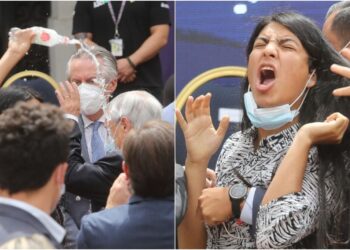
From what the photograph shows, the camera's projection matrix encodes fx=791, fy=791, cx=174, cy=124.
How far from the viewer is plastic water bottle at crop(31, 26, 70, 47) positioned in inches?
105

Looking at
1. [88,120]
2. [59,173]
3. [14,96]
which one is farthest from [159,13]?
[59,173]

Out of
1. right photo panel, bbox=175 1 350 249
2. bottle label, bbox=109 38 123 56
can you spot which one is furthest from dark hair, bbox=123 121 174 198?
bottle label, bbox=109 38 123 56

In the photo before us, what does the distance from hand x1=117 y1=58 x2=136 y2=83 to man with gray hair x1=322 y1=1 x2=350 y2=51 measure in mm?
708

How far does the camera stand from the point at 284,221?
2.15 metres

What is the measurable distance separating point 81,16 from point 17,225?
1126 millimetres

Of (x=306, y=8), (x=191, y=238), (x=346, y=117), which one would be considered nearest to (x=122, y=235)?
(x=191, y=238)

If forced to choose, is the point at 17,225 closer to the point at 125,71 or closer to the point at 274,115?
the point at 274,115

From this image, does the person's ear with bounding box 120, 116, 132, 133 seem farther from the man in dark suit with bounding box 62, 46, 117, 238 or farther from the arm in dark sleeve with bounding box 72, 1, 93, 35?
the arm in dark sleeve with bounding box 72, 1, 93, 35

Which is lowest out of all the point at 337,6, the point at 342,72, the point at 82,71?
the point at 82,71

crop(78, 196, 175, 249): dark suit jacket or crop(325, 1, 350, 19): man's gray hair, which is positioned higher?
crop(325, 1, 350, 19): man's gray hair

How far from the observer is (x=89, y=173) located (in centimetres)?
245

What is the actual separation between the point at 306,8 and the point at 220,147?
1.64 ft

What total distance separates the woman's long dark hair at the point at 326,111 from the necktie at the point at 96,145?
67cm

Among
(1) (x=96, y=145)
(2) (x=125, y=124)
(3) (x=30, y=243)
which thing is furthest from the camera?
(1) (x=96, y=145)
